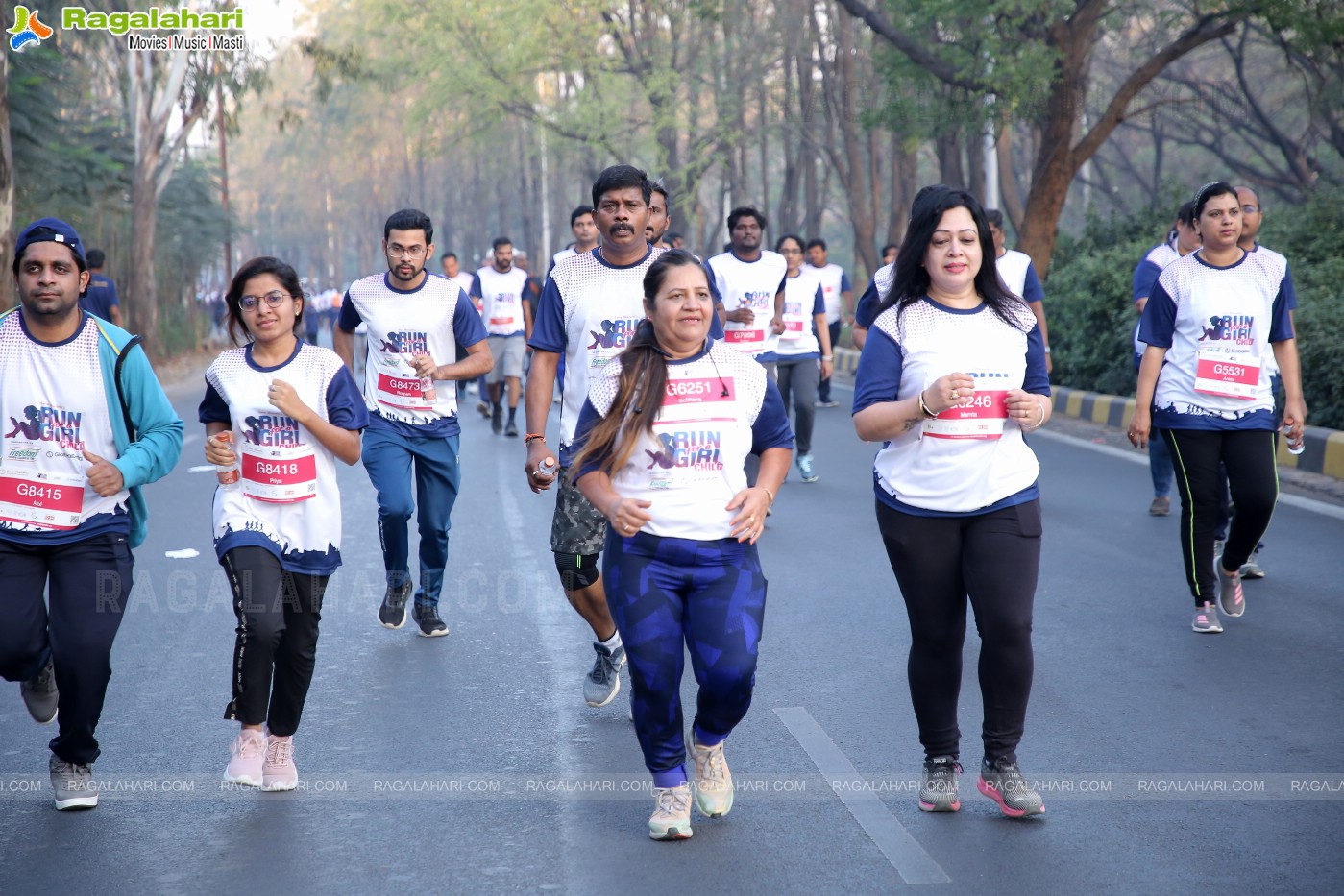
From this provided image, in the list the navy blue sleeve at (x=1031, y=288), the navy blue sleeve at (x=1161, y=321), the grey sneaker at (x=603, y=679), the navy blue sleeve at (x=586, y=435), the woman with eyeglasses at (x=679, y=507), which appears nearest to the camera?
the woman with eyeglasses at (x=679, y=507)

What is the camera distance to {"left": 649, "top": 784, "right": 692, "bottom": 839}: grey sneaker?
4398 millimetres

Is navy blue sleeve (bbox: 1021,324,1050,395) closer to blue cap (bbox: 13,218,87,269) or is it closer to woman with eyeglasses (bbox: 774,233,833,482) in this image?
blue cap (bbox: 13,218,87,269)

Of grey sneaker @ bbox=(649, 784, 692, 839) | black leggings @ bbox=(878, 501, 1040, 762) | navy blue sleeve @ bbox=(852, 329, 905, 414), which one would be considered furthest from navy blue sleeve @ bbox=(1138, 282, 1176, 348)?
grey sneaker @ bbox=(649, 784, 692, 839)

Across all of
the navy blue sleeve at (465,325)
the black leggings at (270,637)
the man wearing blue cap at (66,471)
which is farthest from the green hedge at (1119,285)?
the man wearing blue cap at (66,471)

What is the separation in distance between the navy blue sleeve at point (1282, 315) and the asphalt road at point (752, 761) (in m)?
1.29

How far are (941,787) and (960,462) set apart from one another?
3.17 ft

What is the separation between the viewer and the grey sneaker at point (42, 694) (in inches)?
201

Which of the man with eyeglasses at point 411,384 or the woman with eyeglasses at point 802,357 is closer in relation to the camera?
the man with eyeglasses at point 411,384

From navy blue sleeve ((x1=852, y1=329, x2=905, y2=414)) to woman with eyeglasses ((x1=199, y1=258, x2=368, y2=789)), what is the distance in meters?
1.66

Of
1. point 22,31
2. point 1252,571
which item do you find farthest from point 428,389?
point 22,31

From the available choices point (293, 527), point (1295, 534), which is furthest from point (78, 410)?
point (1295, 534)

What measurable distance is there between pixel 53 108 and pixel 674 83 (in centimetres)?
1888

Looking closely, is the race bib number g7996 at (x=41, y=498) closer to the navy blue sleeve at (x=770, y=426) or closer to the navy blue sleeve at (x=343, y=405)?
the navy blue sleeve at (x=343, y=405)

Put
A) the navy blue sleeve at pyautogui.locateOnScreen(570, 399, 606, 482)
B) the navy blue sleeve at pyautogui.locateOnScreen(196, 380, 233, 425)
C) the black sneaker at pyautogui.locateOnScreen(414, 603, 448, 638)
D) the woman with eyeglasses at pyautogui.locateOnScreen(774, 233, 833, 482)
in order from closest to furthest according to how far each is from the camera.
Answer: the navy blue sleeve at pyautogui.locateOnScreen(570, 399, 606, 482)
the navy blue sleeve at pyautogui.locateOnScreen(196, 380, 233, 425)
the black sneaker at pyautogui.locateOnScreen(414, 603, 448, 638)
the woman with eyeglasses at pyautogui.locateOnScreen(774, 233, 833, 482)
